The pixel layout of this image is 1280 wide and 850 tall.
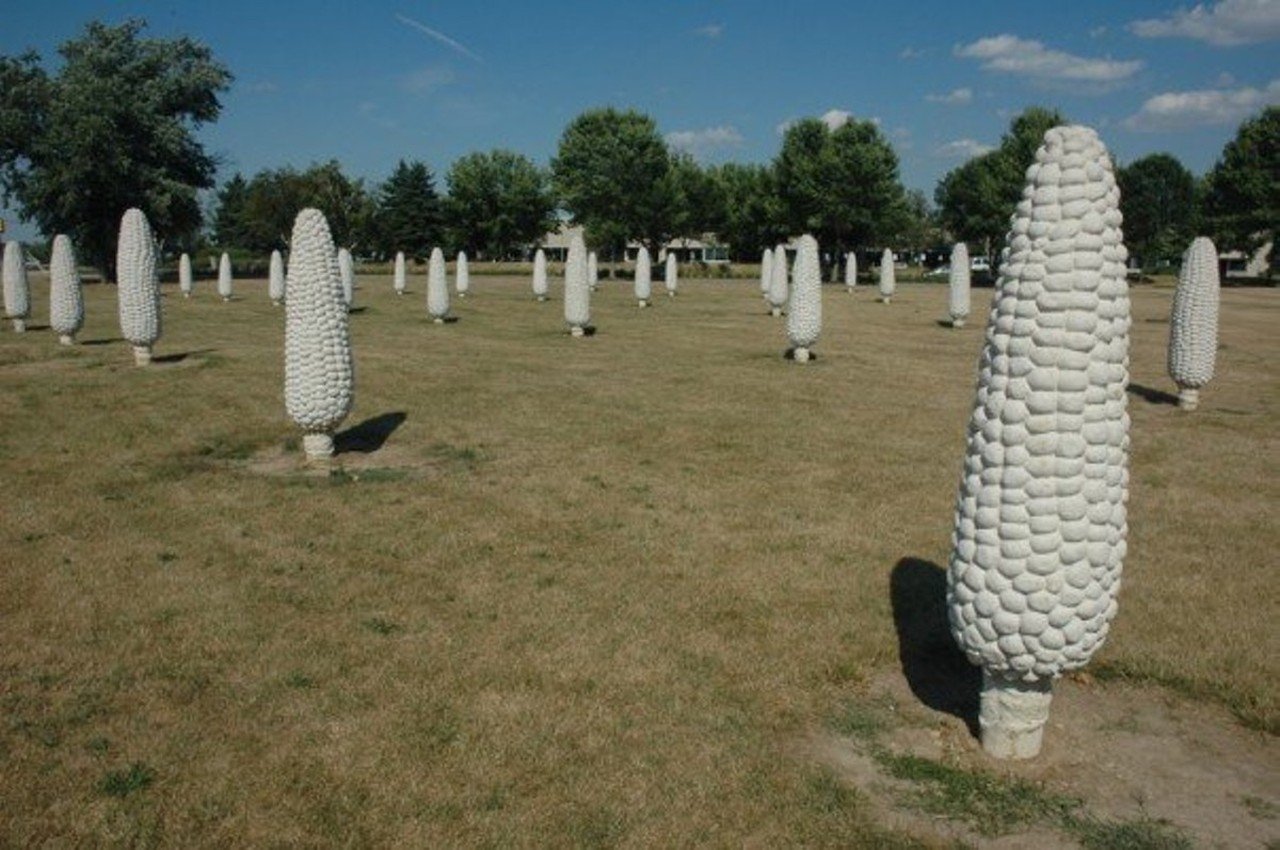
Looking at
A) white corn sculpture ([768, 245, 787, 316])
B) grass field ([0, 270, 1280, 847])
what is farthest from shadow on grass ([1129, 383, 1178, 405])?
white corn sculpture ([768, 245, 787, 316])

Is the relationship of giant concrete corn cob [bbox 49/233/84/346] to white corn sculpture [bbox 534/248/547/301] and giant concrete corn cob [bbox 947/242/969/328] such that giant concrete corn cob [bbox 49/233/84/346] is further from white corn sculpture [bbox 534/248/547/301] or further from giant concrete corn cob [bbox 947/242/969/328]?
giant concrete corn cob [bbox 947/242/969/328]

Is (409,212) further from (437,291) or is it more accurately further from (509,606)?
(509,606)

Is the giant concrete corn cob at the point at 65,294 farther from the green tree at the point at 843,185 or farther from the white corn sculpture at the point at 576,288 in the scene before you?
the green tree at the point at 843,185

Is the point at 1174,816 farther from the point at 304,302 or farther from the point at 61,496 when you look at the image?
the point at 61,496

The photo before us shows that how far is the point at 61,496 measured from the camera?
11766 millimetres

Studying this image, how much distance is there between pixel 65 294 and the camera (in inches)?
997

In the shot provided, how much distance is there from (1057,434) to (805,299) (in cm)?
1814

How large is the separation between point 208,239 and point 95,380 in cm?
12938

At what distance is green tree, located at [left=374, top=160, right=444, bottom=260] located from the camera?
92875 mm

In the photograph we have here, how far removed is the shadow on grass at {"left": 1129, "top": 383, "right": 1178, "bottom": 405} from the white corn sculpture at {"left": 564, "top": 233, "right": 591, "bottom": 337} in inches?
644

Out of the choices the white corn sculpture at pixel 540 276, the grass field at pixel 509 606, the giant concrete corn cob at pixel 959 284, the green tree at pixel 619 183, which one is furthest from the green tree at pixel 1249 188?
the grass field at pixel 509 606

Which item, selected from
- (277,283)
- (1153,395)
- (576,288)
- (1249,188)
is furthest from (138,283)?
(1249,188)

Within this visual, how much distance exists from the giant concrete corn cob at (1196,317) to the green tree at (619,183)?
7101 cm

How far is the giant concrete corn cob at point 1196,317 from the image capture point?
1706 cm
